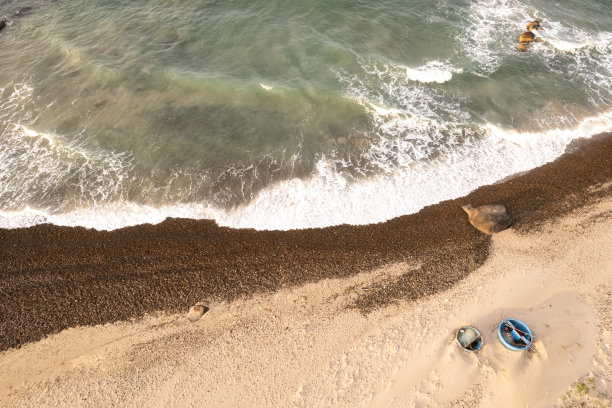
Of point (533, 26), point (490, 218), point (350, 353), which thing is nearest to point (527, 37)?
point (533, 26)

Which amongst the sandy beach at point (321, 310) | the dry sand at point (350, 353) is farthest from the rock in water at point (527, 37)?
the dry sand at point (350, 353)

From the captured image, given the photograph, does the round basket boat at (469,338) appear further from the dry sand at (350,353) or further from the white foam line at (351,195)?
the white foam line at (351,195)

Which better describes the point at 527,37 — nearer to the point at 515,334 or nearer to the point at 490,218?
the point at 490,218

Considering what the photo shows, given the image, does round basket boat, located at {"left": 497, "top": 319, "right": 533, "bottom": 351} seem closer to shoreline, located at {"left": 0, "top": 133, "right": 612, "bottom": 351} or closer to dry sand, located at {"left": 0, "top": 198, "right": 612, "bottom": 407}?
dry sand, located at {"left": 0, "top": 198, "right": 612, "bottom": 407}

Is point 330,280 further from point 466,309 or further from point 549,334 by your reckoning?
point 549,334

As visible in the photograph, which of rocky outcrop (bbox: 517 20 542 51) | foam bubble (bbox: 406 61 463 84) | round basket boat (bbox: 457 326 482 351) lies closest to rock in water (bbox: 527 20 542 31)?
rocky outcrop (bbox: 517 20 542 51)
